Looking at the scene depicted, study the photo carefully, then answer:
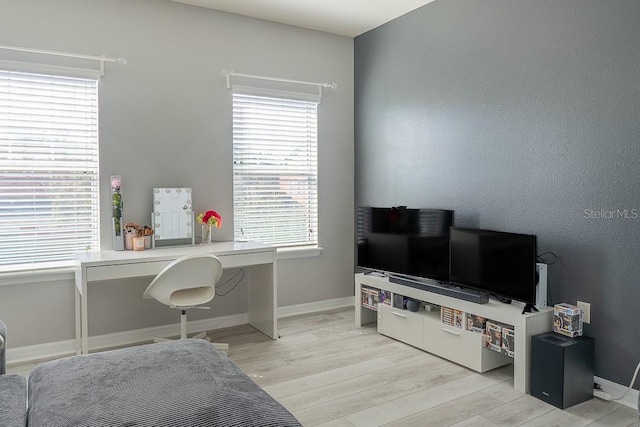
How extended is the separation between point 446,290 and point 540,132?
124 centimetres

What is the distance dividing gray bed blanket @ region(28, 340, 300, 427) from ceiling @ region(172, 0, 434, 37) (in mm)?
2962

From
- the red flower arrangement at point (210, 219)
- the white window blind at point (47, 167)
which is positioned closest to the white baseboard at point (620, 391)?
the red flower arrangement at point (210, 219)

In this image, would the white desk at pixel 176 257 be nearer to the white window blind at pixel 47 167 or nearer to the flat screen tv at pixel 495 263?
the white window blind at pixel 47 167

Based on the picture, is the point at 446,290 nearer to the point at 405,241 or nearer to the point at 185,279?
the point at 405,241

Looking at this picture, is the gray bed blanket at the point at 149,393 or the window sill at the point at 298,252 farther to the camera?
the window sill at the point at 298,252

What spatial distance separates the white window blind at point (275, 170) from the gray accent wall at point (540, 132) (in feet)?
2.71

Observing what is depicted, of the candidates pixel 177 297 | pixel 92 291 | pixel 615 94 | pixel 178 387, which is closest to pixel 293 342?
pixel 177 297

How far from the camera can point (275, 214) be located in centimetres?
438

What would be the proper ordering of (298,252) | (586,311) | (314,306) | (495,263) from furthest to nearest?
(314,306) < (298,252) < (495,263) < (586,311)

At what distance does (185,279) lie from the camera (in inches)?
124

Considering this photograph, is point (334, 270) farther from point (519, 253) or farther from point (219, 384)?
point (219, 384)

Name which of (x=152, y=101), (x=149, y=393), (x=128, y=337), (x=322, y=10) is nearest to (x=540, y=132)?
(x=322, y=10)

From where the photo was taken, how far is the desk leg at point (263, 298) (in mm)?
3732

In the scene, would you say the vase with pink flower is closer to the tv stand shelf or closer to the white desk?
the white desk
